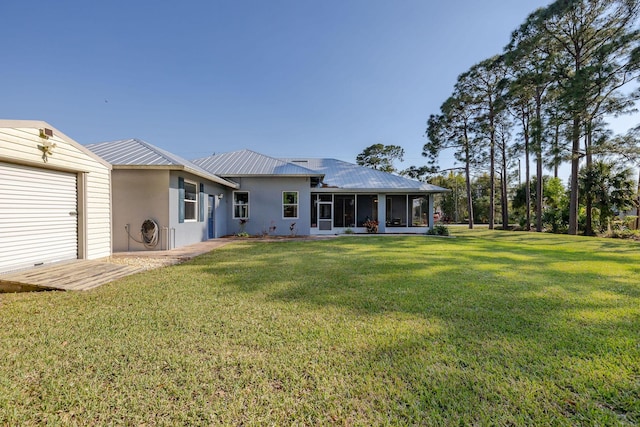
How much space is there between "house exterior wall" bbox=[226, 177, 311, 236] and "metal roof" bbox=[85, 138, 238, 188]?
2830mm

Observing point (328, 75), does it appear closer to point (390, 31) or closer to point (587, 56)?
point (390, 31)

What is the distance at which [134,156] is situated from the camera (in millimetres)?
8852

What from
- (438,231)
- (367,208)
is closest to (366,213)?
(367,208)

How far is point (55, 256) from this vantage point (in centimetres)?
555

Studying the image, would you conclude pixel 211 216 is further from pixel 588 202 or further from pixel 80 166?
pixel 588 202

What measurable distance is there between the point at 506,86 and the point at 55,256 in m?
25.7

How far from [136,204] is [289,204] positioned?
6.54 m

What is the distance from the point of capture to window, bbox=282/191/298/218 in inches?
525

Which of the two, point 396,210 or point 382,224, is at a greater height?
point 396,210

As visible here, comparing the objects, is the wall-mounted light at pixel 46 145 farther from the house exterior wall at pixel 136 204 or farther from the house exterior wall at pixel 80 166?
the house exterior wall at pixel 136 204

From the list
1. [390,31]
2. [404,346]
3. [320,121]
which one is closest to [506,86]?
[390,31]

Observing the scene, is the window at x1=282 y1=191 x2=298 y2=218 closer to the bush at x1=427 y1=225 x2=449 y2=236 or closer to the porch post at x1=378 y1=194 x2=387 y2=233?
the porch post at x1=378 y1=194 x2=387 y2=233

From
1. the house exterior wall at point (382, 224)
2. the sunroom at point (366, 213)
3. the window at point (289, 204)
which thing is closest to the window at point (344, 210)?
the sunroom at point (366, 213)

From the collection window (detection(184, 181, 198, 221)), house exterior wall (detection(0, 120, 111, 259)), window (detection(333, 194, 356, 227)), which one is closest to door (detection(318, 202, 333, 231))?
window (detection(333, 194, 356, 227))
